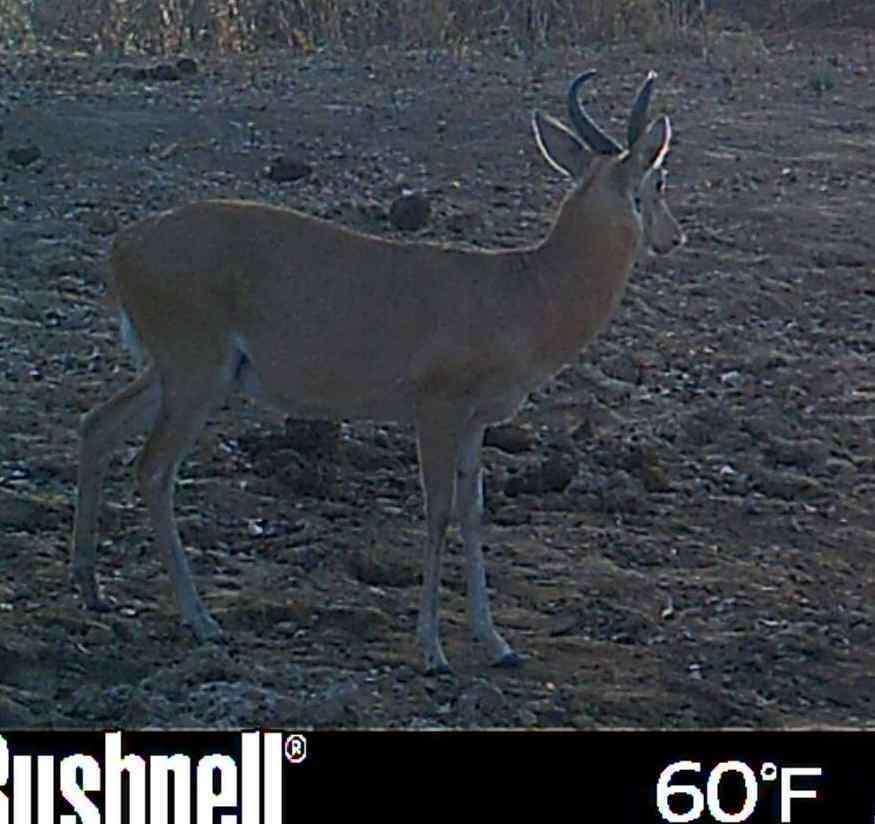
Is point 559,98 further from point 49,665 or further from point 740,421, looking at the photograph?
point 49,665

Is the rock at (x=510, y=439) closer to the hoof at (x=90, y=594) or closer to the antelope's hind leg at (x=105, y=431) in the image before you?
the antelope's hind leg at (x=105, y=431)

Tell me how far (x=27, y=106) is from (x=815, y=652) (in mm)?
8435

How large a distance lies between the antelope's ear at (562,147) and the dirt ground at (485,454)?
1.55 metres

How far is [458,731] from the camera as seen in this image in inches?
298

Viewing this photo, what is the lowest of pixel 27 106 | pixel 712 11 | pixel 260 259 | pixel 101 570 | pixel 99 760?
pixel 99 760

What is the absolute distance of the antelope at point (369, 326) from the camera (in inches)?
332

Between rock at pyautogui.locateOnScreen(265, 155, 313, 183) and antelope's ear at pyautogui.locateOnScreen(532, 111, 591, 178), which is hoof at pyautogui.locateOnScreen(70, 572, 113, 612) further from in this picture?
rock at pyautogui.locateOnScreen(265, 155, 313, 183)

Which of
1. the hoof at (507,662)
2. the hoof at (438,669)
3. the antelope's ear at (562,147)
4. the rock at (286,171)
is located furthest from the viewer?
the rock at (286,171)

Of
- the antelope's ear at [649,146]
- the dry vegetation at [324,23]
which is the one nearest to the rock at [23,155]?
the dry vegetation at [324,23]

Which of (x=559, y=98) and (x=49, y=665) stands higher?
(x=559, y=98)

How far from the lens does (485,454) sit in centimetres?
1087

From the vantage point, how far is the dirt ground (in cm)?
823

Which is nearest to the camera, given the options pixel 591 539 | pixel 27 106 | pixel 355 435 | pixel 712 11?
pixel 591 539

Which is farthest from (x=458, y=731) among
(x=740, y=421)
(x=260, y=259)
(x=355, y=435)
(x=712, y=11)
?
(x=712, y=11)
